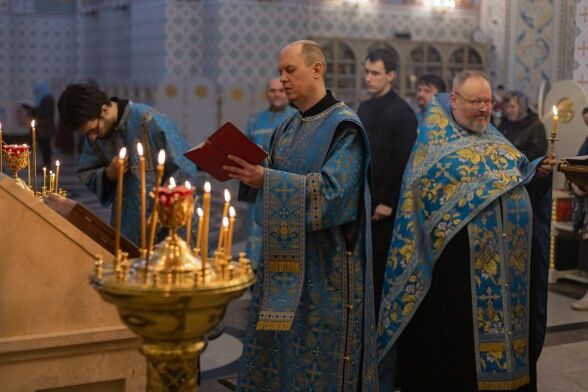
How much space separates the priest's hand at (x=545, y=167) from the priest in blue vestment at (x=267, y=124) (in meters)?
2.45

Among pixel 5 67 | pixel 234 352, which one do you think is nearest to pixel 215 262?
pixel 234 352

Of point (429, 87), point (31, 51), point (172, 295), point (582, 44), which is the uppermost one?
point (31, 51)

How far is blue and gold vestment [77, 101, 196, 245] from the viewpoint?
12.9 feet

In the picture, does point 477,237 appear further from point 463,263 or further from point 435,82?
point 435,82

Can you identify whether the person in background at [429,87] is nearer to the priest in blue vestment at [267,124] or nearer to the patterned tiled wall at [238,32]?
the priest in blue vestment at [267,124]

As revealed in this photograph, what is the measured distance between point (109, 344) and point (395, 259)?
4.74 ft

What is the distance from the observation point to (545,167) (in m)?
3.87

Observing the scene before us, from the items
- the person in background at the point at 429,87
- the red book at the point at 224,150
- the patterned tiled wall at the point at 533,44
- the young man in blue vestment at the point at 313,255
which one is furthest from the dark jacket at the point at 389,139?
the patterned tiled wall at the point at 533,44

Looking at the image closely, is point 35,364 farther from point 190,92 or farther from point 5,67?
point 5,67

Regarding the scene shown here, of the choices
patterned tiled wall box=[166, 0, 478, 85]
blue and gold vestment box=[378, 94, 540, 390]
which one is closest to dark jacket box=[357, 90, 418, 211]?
blue and gold vestment box=[378, 94, 540, 390]

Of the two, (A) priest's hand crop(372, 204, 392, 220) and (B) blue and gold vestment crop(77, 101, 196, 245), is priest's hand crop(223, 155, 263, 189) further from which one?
(A) priest's hand crop(372, 204, 392, 220)

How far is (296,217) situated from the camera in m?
3.21

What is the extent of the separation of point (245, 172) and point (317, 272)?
0.53 metres

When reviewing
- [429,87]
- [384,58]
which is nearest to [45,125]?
[429,87]
